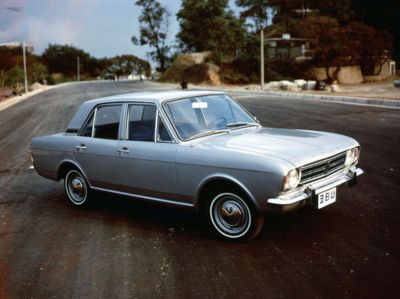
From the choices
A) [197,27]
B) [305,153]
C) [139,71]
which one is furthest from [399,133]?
[139,71]

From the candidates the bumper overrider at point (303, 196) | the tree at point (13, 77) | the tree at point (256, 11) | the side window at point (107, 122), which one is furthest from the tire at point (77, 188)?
the tree at point (256, 11)

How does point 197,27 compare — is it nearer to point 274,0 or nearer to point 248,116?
point 274,0

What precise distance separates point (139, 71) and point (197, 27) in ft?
227

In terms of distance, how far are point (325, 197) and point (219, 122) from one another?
164 centimetres

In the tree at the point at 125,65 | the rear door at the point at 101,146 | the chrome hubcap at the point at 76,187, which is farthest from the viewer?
the tree at the point at 125,65

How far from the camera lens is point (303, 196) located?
4562 mm

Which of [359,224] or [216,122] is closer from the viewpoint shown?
[359,224]

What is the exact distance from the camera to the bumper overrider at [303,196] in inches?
175

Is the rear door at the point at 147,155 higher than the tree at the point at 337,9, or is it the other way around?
the tree at the point at 337,9

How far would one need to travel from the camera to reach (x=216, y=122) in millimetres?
5727

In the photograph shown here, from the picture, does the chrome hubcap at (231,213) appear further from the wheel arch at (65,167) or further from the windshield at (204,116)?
the wheel arch at (65,167)

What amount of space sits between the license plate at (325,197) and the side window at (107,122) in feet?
8.76

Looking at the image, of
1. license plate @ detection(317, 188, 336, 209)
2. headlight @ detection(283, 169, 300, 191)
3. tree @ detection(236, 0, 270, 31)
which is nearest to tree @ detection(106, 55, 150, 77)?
tree @ detection(236, 0, 270, 31)

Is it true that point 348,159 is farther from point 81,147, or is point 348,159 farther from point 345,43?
point 345,43
